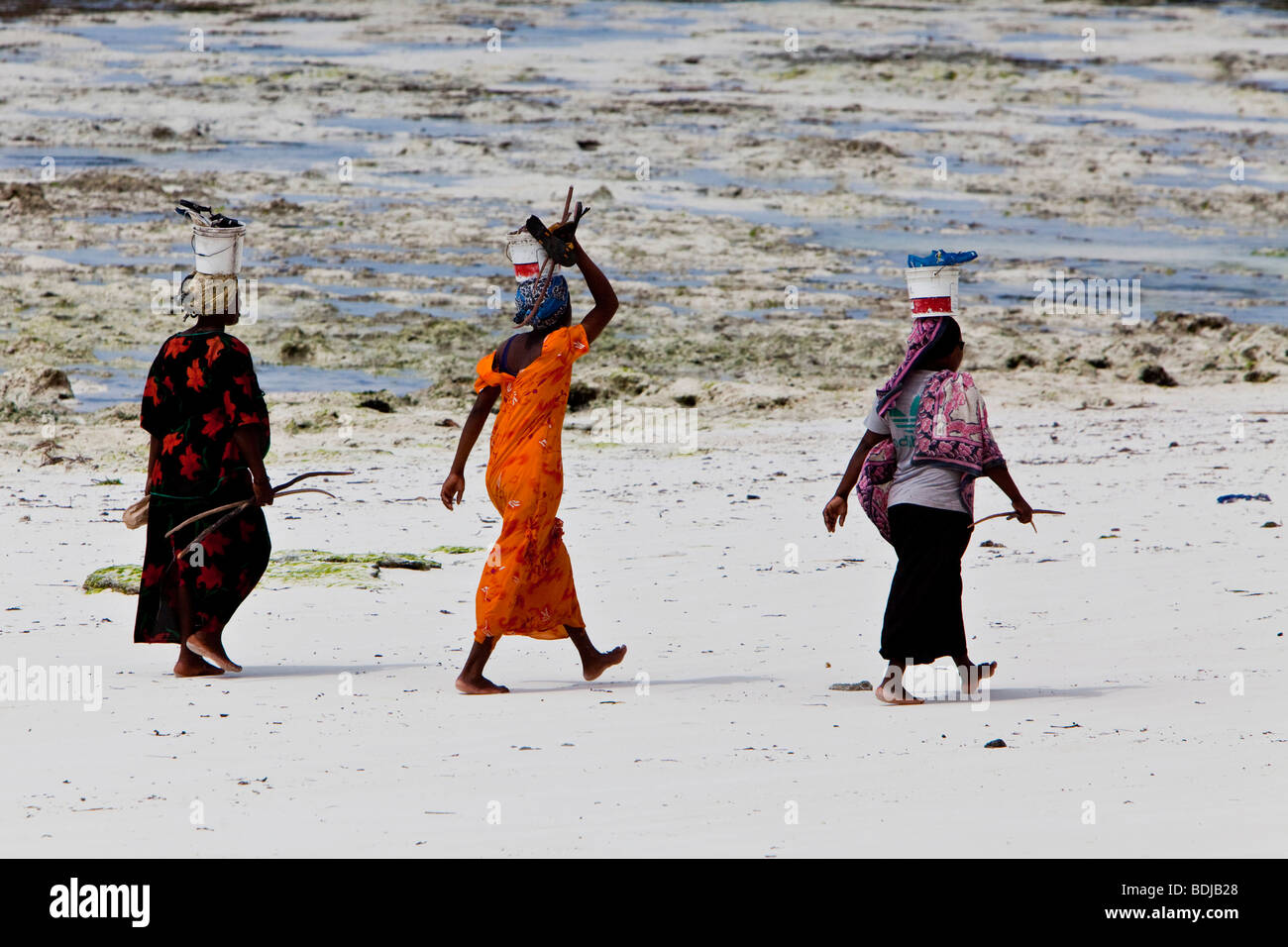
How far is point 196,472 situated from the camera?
576 centimetres

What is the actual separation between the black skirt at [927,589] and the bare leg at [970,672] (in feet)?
0.16

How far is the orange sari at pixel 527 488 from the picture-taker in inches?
215

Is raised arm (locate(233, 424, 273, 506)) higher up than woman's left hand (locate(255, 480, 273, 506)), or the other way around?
raised arm (locate(233, 424, 273, 506))

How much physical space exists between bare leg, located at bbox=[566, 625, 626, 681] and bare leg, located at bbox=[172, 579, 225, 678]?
1.23m

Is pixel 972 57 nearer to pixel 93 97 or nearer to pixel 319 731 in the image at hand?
pixel 93 97

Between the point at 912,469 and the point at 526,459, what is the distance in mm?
1212

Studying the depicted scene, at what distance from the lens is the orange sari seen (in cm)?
546

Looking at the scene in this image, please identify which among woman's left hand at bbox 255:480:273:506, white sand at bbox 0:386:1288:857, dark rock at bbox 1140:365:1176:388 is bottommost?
white sand at bbox 0:386:1288:857

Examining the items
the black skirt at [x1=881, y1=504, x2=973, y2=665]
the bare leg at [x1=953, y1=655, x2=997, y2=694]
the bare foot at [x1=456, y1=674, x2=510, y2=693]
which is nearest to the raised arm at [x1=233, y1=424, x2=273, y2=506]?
the bare foot at [x1=456, y1=674, x2=510, y2=693]

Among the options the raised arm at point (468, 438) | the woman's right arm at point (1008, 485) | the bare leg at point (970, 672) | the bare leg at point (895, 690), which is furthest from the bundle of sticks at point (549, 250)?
the bare leg at point (970, 672)

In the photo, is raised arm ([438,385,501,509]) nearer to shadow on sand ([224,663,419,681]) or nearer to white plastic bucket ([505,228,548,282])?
white plastic bucket ([505,228,548,282])

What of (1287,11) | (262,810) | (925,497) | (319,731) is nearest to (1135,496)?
(925,497)

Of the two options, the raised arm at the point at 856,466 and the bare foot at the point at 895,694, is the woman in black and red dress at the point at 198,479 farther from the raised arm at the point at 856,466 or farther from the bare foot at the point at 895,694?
the bare foot at the point at 895,694

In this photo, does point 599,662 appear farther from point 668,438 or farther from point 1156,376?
point 1156,376
